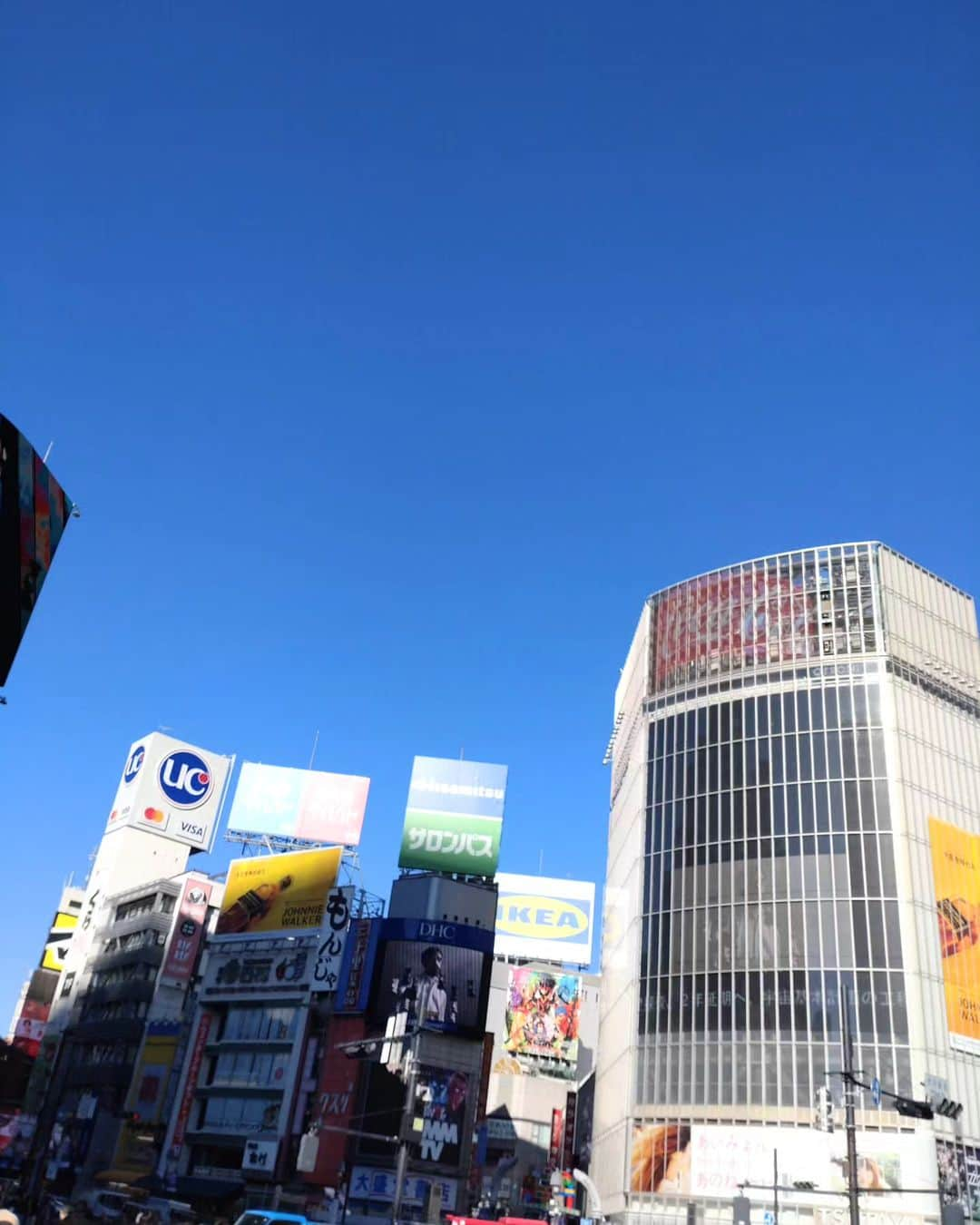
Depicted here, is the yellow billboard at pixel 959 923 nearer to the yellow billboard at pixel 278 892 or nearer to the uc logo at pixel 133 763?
the yellow billboard at pixel 278 892

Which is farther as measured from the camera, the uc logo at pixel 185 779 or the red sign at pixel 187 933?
the uc logo at pixel 185 779

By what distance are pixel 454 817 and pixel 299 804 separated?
1453cm

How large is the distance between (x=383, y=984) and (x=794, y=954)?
97.6 feet

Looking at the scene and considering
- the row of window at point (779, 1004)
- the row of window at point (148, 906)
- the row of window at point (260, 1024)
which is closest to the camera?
the row of window at point (779, 1004)

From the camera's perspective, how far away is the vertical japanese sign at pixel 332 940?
76562 mm

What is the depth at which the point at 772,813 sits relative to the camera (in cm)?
6228

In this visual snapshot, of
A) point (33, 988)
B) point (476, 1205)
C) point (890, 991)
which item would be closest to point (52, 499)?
point (890, 991)

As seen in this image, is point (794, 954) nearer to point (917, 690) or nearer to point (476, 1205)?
point (917, 690)

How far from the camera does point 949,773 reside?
2483 inches

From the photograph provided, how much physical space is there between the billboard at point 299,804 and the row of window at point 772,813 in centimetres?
3848

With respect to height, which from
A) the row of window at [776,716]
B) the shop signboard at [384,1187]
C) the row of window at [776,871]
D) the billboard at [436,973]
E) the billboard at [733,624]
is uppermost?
the billboard at [733,624]

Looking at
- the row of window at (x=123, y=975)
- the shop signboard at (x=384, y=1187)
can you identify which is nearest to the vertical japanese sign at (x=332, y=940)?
the shop signboard at (x=384, y=1187)

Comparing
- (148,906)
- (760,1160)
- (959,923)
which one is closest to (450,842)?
(148,906)

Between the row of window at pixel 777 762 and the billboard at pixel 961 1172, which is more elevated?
the row of window at pixel 777 762
